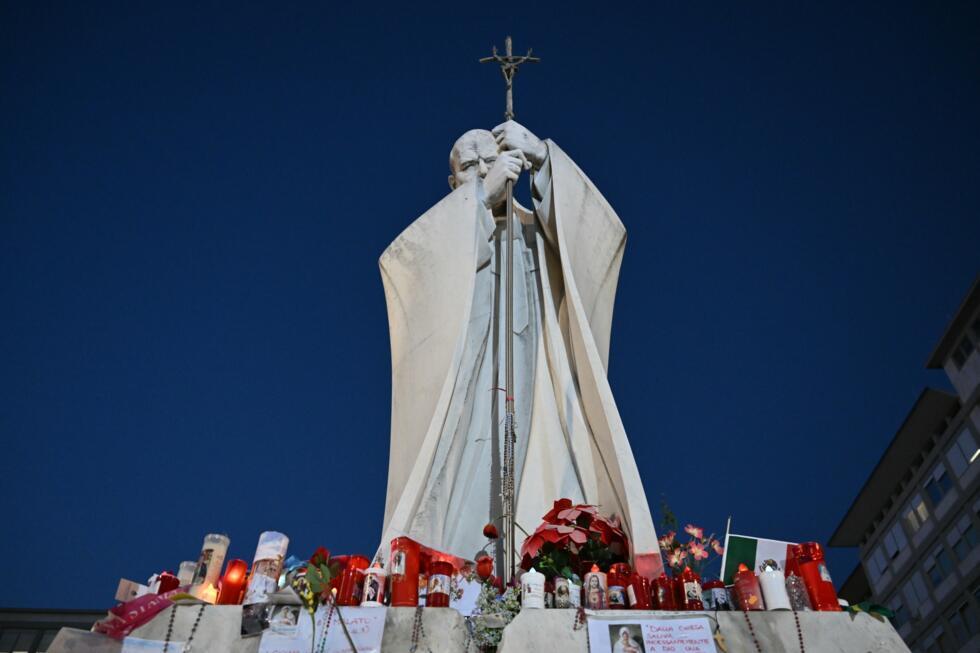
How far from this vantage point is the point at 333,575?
3.70m

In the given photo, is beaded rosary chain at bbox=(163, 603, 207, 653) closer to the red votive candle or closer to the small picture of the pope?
the red votive candle

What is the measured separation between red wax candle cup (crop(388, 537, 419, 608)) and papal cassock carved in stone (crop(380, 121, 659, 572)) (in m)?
0.92

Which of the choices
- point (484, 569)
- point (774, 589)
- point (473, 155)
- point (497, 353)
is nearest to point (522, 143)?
point (473, 155)

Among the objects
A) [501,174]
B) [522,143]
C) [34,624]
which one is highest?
[522,143]

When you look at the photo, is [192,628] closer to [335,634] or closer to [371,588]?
[335,634]

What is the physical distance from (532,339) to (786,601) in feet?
12.7

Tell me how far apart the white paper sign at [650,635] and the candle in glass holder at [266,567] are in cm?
151

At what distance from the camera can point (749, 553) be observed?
4219 mm

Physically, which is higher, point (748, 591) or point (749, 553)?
point (749, 553)

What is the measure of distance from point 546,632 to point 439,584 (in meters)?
0.64

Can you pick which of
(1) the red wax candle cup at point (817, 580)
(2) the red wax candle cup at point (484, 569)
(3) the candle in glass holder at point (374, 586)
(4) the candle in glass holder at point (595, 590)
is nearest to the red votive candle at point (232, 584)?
(3) the candle in glass holder at point (374, 586)

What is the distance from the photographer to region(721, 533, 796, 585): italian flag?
13.7ft

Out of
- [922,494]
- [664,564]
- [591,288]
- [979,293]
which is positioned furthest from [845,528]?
[664,564]

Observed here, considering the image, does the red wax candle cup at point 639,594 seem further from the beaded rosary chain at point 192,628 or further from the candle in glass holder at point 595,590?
the beaded rosary chain at point 192,628
